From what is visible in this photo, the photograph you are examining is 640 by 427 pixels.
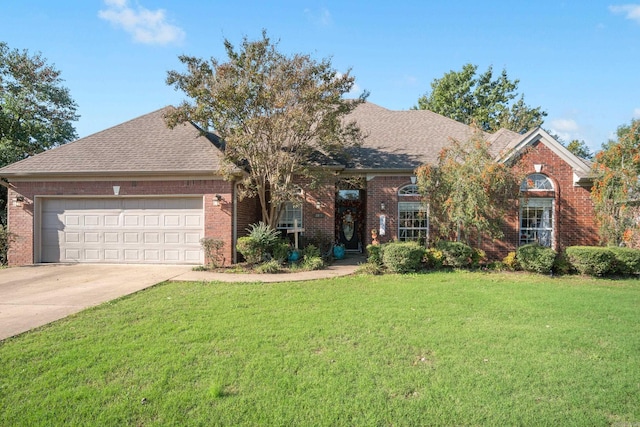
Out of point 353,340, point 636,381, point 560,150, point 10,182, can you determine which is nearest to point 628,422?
point 636,381

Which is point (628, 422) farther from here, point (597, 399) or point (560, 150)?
Result: point (560, 150)

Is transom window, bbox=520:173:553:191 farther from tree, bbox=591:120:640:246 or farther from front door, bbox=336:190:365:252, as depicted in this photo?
front door, bbox=336:190:365:252

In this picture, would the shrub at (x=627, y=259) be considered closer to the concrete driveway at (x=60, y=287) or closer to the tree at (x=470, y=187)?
the tree at (x=470, y=187)

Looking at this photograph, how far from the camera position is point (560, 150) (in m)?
12.5

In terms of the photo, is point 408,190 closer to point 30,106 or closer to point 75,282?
point 75,282

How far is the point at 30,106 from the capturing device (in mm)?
19234

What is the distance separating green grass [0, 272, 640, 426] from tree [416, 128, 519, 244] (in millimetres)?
3914

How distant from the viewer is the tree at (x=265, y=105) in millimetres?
10570

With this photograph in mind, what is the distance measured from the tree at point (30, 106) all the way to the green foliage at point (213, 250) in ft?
43.2

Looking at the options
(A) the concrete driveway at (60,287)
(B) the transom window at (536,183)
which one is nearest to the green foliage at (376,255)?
(A) the concrete driveway at (60,287)

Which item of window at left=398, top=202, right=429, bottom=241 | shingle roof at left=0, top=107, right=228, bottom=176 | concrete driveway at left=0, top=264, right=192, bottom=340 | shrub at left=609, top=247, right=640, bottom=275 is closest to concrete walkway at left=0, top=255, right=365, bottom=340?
concrete driveway at left=0, top=264, right=192, bottom=340

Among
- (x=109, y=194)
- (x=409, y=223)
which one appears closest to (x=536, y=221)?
(x=409, y=223)

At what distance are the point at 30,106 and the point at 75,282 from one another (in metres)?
15.5

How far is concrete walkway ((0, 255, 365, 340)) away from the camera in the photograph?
246 inches
